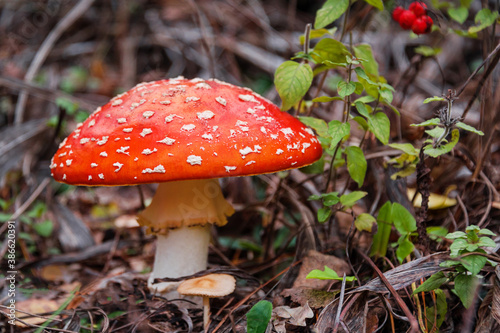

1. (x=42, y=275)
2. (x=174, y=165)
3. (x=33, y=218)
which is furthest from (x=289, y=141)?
(x=33, y=218)

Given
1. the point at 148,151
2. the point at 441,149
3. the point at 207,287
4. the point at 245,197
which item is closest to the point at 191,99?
the point at 148,151

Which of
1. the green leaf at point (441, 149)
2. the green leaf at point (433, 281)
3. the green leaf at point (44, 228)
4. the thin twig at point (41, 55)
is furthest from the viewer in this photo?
the thin twig at point (41, 55)

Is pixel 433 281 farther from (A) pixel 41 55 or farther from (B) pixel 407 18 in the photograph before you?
(A) pixel 41 55

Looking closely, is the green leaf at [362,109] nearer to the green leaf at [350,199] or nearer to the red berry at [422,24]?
the green leaf at [350,199]

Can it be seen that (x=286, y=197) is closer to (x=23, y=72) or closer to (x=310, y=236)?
(x=310, y=236)

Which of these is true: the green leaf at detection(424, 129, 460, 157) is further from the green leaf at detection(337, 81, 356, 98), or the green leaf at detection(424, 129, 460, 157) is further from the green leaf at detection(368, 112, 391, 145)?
the green leaf at detection(337, 81, 356, 98)

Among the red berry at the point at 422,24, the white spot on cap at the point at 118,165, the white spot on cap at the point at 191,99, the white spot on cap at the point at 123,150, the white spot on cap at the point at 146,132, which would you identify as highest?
the red berry at the point at 422,24

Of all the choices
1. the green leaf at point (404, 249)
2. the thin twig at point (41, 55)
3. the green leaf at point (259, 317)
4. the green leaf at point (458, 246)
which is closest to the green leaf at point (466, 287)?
→ the green leaf at point (458, 246)
